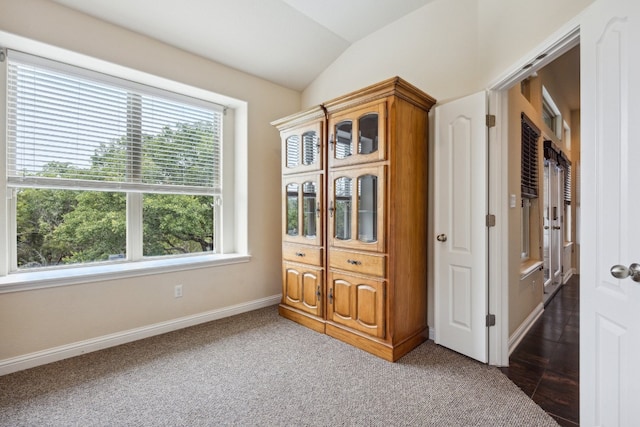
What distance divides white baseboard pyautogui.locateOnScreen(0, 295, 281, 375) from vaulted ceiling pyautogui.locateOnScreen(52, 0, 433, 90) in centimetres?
265

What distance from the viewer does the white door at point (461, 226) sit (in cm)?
235

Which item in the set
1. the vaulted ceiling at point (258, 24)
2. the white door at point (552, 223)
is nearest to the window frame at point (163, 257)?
the vaulted ceiling at point (258, 24)

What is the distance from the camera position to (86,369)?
7.55 feet

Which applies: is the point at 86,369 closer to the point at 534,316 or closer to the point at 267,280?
the point at 267,280

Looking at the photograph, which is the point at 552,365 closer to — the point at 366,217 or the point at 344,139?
the point at 366,217

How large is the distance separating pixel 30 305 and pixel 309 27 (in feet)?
11.1

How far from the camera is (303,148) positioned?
3154 mm

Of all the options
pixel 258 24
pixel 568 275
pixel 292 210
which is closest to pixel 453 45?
pixel 258 24

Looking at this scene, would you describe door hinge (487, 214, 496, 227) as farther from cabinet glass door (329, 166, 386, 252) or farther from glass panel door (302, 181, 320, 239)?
glass panel door (302, 181, 320, 239)

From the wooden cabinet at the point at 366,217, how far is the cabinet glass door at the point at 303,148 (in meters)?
0.01

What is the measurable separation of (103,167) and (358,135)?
230cm

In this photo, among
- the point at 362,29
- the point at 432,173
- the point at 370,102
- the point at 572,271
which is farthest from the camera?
the point at 572,271

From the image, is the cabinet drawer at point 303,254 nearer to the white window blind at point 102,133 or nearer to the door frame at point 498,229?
the white window blind at point 102,133

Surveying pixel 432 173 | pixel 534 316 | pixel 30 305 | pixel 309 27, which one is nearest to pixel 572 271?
pixel 534 316
